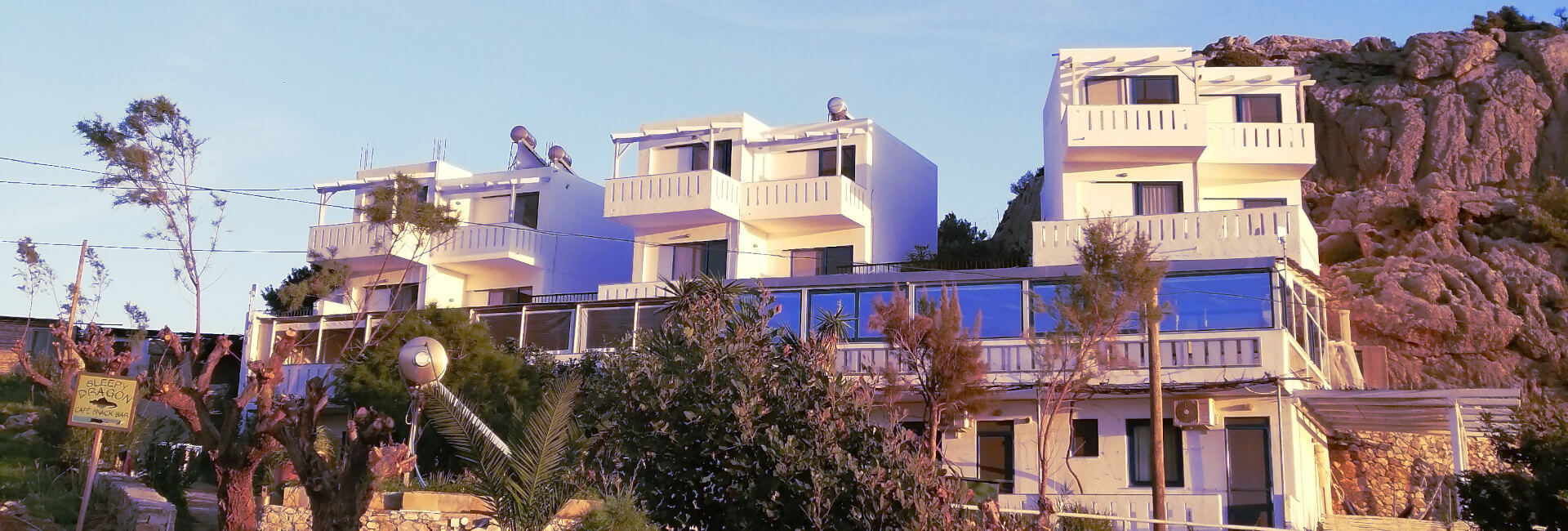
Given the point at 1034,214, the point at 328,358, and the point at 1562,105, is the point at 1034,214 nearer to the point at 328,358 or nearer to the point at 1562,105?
the point at 1562,105

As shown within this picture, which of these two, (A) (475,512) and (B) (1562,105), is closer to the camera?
(A) (475,512)

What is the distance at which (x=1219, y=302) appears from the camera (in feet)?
80.1

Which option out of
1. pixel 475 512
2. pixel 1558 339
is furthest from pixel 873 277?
pixel 1558 339

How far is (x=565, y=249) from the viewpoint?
3784cm

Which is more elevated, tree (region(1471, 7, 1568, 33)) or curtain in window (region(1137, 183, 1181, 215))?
tree (region(1471, 7, 1568, 33))

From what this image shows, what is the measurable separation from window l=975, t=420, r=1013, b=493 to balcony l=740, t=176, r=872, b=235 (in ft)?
28.1

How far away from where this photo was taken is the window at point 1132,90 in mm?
31078

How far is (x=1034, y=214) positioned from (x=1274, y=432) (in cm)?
1993

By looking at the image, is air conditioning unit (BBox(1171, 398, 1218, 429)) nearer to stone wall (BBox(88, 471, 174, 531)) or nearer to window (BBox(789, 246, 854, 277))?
window (BBox(789, 246, 854, 277))

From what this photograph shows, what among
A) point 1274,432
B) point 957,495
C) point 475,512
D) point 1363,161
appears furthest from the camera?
point 1363,161

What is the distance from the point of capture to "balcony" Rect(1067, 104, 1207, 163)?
29.9 m

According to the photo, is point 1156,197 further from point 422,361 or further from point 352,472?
point 352,472

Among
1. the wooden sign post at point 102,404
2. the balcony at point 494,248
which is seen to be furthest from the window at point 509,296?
the wooden sign post at point 102,404

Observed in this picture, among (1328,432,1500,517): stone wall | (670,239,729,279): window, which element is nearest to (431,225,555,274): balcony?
(670,239,729,279): window
